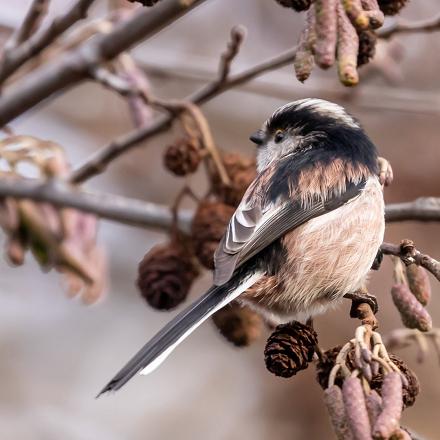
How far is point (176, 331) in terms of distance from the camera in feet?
7.46

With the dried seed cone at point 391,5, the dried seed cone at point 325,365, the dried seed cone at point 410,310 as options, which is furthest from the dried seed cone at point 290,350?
the dried seed cone at point 391,5

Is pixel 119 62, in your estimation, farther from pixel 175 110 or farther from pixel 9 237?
pixel 9 237

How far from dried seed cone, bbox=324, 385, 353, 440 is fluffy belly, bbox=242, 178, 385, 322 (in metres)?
0.80

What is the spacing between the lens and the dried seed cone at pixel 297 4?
2.02 meters

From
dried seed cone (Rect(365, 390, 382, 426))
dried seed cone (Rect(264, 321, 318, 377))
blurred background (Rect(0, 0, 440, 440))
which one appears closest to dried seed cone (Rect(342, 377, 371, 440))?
dried seed cone (Rect(365, 390, 382, 426))

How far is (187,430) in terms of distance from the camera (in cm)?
584

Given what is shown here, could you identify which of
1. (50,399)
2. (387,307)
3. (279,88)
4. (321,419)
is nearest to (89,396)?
(50,399)

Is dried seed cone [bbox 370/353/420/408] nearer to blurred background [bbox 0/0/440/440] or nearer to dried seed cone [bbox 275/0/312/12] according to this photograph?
dried seed cone [bbox 275/0/312/12]

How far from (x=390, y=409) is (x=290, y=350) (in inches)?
18.6

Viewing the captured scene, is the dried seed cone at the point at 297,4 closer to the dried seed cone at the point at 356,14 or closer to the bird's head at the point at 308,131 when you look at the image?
the dried seed cone at the point at 356,14

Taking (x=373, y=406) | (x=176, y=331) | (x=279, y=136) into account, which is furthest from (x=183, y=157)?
(x=373, y=406)

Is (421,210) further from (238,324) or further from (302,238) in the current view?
(238,324)

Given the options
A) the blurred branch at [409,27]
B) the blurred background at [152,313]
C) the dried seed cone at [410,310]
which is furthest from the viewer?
the blurred background at [152,313]

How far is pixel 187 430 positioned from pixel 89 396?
675mm
